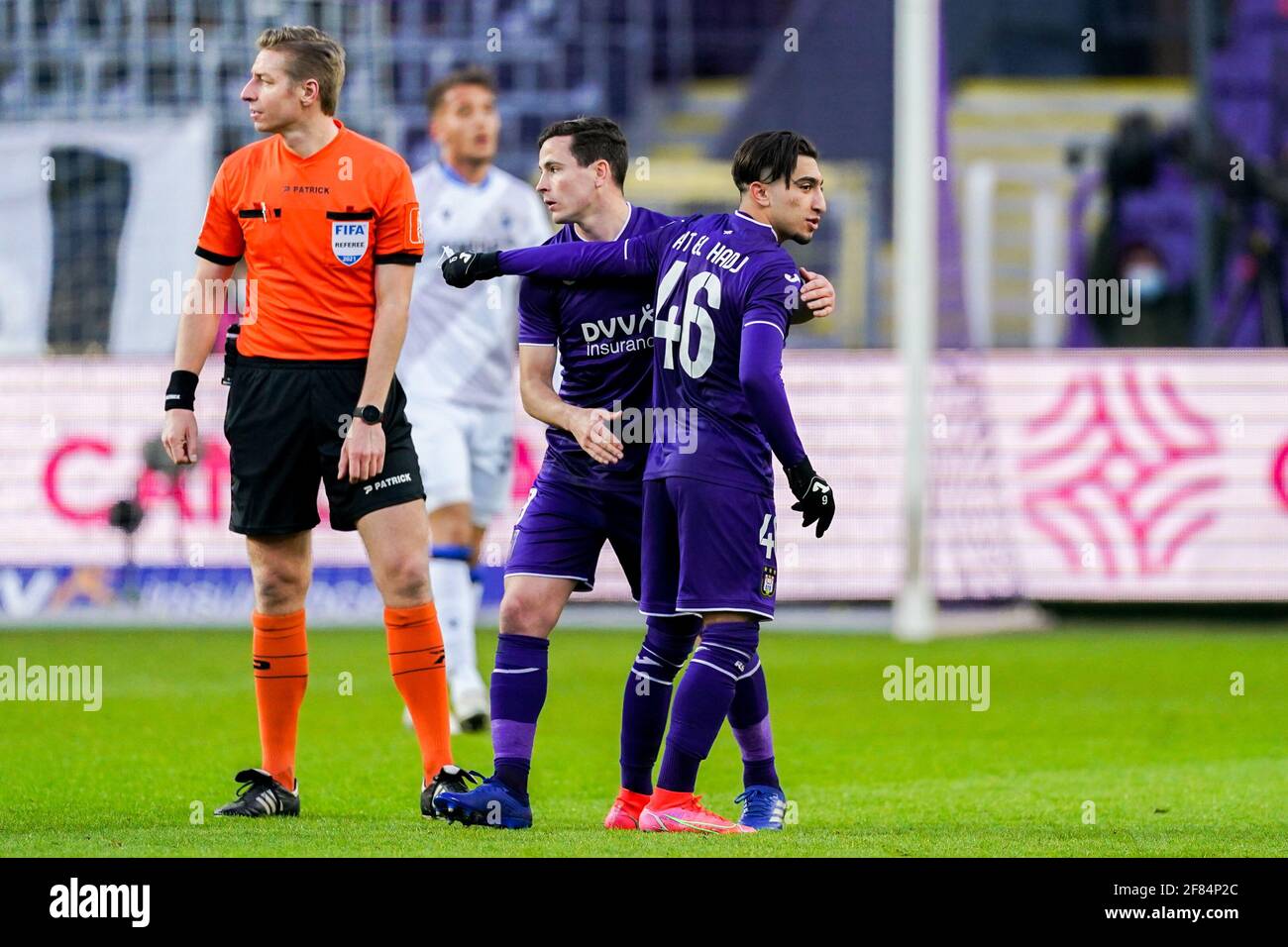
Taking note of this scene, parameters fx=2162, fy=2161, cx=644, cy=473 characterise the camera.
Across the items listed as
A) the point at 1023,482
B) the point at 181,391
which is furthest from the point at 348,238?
the point at 1023,482

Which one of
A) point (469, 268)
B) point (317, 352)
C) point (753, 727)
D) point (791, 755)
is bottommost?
point (791, 755)

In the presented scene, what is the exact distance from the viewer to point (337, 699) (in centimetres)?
948

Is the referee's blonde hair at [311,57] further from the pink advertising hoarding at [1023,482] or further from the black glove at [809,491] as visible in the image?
the pink advertising hoarding at [1023,482]

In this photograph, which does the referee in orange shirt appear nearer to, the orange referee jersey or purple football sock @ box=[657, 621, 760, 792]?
the orange referee jersey

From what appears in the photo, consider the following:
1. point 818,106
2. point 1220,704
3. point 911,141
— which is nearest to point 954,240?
point 911,141

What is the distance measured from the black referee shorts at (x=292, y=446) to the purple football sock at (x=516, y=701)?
53cm

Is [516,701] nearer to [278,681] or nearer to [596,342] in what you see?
[278,681]

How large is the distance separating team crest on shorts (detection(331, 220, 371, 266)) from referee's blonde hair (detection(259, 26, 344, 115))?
0.33 m

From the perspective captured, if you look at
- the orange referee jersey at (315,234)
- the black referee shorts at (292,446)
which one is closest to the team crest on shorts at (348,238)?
the orange referee jersey at (315,234)

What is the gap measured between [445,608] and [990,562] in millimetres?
5478

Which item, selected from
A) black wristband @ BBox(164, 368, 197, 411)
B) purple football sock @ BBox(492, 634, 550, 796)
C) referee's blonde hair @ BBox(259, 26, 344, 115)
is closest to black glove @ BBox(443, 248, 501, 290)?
referee's blonde hair @ BBox(259, 26, 344, 115)

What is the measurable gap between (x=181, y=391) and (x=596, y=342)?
118cm

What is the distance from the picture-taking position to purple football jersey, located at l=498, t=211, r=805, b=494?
5477 mm

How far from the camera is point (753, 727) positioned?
19.4ft
